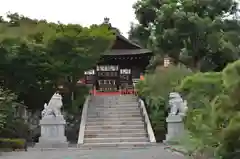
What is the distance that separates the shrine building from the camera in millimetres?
34406

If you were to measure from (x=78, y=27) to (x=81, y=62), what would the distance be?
1925 mm

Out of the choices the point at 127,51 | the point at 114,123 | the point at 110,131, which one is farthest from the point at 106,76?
the point at 110,131

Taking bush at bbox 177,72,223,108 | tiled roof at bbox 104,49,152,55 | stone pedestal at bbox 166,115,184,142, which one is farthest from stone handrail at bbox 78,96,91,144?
tiled roof at bbox 104,49,152,55

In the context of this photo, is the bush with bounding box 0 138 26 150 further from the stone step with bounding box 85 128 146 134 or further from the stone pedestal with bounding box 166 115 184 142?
the stone pedestal with bounding box 166 115 184 142

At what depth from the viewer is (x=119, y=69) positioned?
3506 cm

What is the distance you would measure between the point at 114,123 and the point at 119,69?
15.4 m

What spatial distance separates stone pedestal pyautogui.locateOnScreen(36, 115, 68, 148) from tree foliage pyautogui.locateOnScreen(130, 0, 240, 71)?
12949 mm

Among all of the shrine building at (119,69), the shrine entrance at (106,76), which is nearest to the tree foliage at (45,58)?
the shrine building at (119,69)

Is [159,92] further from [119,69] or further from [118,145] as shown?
[119,69]

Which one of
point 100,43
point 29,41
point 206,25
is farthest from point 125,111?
point 206,25

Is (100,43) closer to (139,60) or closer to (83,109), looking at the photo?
(83,109)

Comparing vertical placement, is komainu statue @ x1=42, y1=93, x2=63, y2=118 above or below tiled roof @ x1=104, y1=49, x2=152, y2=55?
below

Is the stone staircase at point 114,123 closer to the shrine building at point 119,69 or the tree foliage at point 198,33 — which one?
the tree foliage at point 198,33

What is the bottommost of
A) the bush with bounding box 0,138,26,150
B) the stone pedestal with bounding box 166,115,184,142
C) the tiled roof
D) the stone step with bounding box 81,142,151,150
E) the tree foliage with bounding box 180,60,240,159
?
the stone step with bounding box 81,142,151,150
